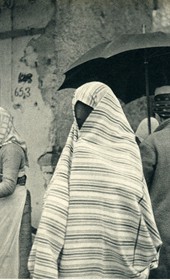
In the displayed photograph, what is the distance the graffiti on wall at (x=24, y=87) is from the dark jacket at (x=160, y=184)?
2.87m

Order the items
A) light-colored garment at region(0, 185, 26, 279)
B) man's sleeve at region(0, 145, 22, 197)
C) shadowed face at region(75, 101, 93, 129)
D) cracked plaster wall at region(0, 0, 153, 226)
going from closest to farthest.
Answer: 1. shadowed face at region(75, 101, 93, 129)
2. man's sleeve at region(0, 145, 22, 197)
3. light-colored garment at region(0, 185, 26, 279)
4. cracked plaster wall at region(0, 0, 153, 226)

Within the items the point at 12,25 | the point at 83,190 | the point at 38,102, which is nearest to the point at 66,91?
the point at 38,102

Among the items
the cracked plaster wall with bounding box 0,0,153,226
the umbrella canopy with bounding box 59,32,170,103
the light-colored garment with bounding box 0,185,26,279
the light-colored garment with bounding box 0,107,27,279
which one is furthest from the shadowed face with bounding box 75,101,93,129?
the cracked plaster wall with bounding box 0,0,153,226

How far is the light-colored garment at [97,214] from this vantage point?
3.61 meters

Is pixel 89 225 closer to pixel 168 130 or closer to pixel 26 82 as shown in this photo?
pixel 168 130

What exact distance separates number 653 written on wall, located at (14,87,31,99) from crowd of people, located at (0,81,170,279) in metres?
2.91

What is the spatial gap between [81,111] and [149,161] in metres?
0.53


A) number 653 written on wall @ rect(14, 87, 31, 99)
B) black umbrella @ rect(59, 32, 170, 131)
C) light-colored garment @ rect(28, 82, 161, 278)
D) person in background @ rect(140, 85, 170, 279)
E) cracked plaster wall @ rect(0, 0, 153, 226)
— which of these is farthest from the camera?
number 653 written on wall @ rect(14, 87, 31, 99)

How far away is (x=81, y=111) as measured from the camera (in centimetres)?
385

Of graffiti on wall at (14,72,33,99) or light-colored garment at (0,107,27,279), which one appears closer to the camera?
light-colored garment at (0,107,27,279)

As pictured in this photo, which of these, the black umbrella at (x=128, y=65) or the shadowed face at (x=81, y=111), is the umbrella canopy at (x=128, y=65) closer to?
the black umbrella at (x=128, y=65)

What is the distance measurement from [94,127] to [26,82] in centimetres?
311

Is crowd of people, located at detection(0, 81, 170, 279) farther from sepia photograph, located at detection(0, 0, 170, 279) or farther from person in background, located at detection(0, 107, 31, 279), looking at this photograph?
person in background, located at detection(0, 107, 31, 279)

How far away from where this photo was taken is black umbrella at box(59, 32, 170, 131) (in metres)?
5.19
